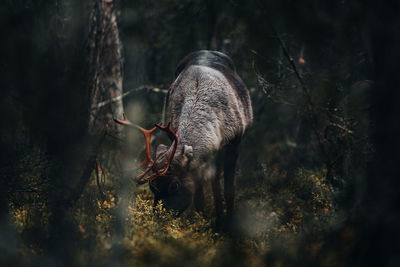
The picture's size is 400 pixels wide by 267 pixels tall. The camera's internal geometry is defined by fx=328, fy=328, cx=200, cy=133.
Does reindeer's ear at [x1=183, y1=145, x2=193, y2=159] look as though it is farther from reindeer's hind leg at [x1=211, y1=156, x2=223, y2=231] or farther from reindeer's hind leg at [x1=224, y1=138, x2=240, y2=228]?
reindeer's hind leg at [x1=224, y1=138, x2=240, y2=228]

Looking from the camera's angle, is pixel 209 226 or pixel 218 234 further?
pixel 209 226

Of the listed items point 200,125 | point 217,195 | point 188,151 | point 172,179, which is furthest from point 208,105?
point 217,195

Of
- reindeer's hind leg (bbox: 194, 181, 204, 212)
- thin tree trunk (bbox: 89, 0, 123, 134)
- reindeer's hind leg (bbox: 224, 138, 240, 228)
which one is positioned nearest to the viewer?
reindeer's hind leg (bbox: 194, 181, 204, 212)

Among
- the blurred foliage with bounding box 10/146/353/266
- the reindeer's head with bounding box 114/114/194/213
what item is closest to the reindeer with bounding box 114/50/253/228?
the reindeer's head with bounding box 114/114/194/213

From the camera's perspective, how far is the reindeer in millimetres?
4352

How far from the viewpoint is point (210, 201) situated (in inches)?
235

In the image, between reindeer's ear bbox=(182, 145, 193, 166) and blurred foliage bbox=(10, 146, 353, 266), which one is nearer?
blurred foliage bbox=(10, 146, 353, 266)

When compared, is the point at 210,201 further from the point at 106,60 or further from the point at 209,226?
the point at 106,60

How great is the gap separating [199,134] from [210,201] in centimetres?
185

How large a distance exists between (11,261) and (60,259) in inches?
16.6

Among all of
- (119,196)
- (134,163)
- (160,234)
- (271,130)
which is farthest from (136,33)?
(160,234)

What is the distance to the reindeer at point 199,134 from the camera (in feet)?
14.3

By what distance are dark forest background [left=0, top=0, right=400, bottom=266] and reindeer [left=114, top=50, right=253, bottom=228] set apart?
0.37m

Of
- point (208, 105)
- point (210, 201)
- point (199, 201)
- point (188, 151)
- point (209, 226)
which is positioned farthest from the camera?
point (210, 201)
